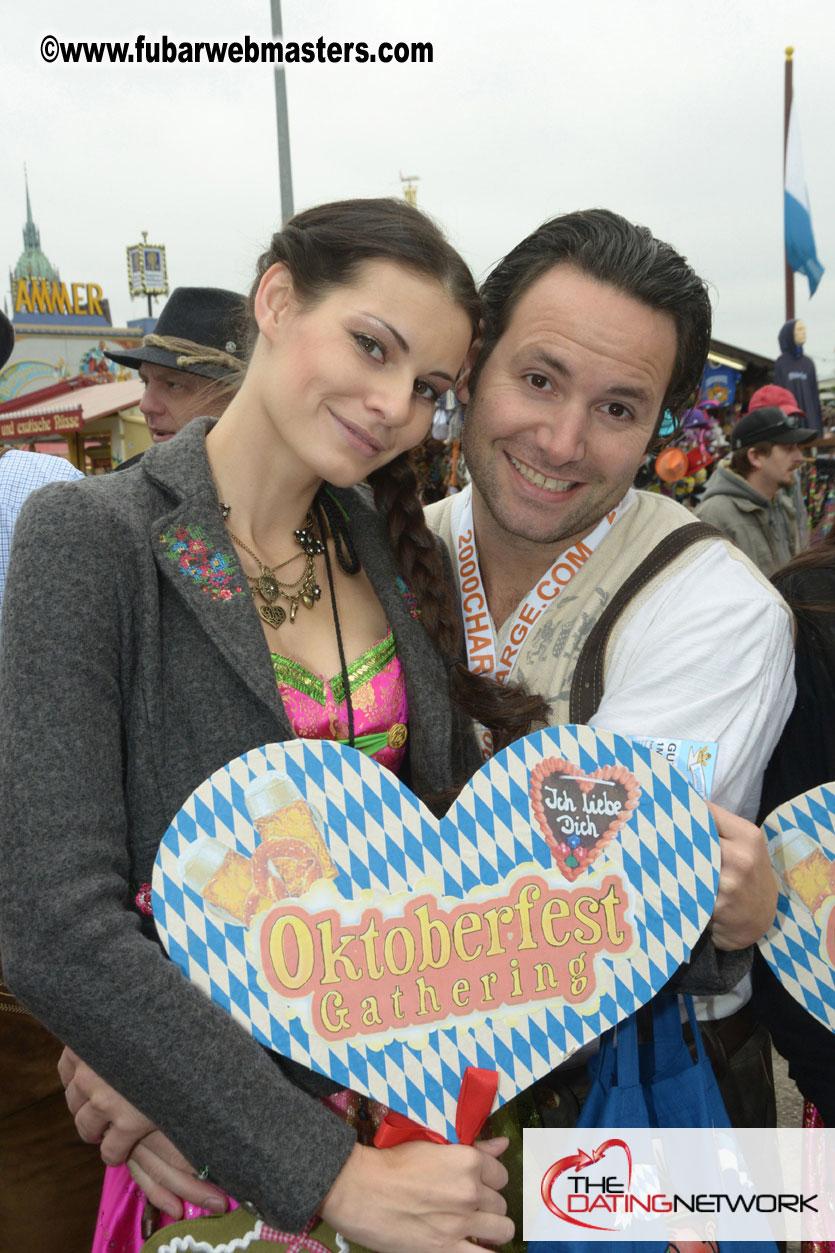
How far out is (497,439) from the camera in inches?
74.5

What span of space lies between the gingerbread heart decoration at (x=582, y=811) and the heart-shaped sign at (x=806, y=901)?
30 cm

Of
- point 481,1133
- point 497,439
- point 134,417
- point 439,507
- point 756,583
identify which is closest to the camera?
point 481,1133

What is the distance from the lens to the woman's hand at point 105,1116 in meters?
1.23

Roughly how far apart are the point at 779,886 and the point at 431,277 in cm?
100

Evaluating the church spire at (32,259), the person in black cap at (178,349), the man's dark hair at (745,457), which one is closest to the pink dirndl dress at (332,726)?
the person in black cap at (178,349)

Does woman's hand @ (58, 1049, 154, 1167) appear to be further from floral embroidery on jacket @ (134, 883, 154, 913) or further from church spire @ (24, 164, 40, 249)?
church spire @ (24, 164, 40, 249)

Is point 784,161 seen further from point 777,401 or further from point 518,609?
point 518,609

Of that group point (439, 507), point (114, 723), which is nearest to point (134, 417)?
point (439, 507)

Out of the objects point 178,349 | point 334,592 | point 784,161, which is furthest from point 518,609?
point 784,161

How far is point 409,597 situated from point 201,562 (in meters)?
0.42

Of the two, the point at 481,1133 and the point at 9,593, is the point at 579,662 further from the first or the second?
the point at 9,593

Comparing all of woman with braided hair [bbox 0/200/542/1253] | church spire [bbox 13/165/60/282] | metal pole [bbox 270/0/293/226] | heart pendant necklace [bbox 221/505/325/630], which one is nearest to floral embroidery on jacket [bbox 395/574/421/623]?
woman with braided hair [bbox 0/200/542/1253]

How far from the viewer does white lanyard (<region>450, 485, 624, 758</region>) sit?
1752 mm

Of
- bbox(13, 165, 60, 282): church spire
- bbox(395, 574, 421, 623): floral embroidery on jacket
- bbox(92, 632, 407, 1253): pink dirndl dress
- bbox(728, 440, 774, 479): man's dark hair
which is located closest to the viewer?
bbox(92, 632, 407, 1253): pink dirndl dress
